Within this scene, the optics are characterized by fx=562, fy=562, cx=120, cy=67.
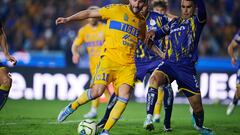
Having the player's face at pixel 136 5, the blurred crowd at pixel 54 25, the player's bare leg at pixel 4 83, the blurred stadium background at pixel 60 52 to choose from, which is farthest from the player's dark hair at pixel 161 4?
the blurred crowd at pixel 54 25

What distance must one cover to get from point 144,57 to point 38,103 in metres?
7.23

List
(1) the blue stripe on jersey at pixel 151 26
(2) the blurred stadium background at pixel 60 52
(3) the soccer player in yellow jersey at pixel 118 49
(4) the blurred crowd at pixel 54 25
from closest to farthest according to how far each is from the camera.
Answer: (3) the soccer player in yellow jersey at pixel 118 49 < (1) the blue stripe on jersey at pixel 151 26 < (2) the blurred stadium background at pixel 60 52 < (4) the blurred crowd at pixel 54 25

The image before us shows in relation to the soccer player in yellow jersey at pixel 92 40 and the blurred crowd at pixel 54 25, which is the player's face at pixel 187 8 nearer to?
the soccer player in yellow jersey at pixel 92 40

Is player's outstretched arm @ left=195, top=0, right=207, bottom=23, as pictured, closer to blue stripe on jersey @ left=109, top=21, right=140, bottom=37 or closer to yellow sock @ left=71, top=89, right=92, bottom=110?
blue stripe on jersey @ left=109, top=21, right=140, bottom=37

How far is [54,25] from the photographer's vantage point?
23.5 meters

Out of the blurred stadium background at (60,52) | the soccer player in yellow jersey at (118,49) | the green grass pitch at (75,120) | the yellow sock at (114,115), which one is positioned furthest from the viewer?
the blurred stadium background at (60,52)

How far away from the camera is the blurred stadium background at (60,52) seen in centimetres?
2012

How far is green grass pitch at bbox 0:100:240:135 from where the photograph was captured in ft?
35.0

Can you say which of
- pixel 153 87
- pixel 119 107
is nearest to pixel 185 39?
pixel 153 87

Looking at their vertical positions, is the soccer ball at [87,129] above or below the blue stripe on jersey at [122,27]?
below

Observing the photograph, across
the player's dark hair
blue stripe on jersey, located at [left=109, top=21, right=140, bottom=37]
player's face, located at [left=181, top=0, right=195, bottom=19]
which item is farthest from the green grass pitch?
the player's dark hair

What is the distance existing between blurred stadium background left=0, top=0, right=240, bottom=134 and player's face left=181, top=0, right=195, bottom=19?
6.33 meters

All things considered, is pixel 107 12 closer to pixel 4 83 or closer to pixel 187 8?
pixel 187 8

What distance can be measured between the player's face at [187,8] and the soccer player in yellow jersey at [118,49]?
0.80m
